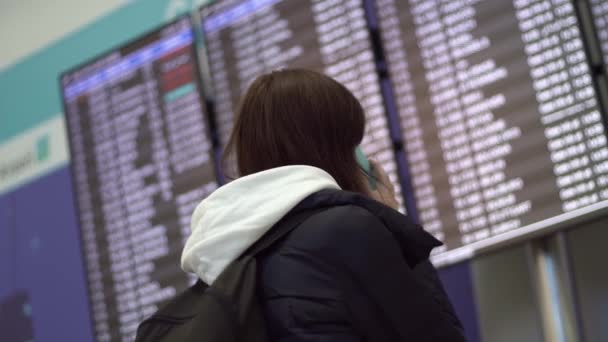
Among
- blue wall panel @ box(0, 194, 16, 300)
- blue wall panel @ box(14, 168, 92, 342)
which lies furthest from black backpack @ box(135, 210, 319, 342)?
blue wall panel @ box(0, 194, 16, 300)

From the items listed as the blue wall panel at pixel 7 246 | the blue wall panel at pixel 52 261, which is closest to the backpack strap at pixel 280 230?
the blue wall panel at pixel 52 261

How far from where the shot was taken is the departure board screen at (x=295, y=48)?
246cm

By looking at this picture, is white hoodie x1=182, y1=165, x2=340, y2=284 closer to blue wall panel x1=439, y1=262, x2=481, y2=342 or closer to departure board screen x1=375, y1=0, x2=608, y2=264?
departure board screen x1=375, y1=0, x2=608, y2=264

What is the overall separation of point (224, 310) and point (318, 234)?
18cm

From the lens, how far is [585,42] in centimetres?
213

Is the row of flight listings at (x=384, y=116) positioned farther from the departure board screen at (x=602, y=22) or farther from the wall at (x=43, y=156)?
the wall at (x=43, y=156)

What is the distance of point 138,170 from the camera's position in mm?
2982

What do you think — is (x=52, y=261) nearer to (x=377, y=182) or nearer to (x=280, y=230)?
(x=377, y=182)

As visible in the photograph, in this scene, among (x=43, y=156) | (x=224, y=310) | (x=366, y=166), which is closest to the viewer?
(x=224, y=310)

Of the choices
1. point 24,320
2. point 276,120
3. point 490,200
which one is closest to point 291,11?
point 490,200

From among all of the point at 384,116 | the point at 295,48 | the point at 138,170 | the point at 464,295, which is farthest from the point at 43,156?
the point at 464,295

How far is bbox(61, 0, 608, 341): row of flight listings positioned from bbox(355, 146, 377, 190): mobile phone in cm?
69

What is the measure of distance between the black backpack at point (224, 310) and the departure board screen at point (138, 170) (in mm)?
1465

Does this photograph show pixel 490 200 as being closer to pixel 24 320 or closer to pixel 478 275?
pixel 478 275
